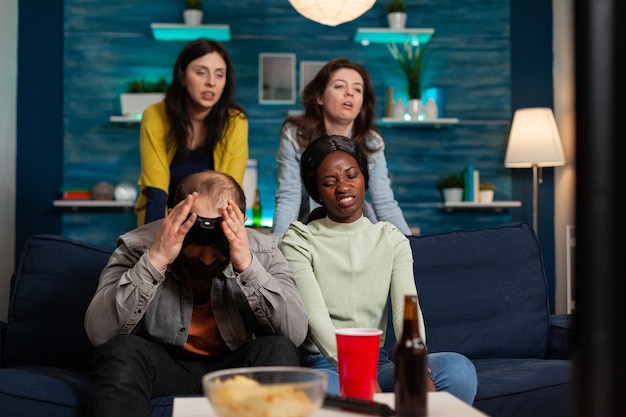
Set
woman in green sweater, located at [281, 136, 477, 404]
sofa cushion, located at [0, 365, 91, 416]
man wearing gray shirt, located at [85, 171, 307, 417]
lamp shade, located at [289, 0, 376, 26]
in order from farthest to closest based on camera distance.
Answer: lamp shade, located at [289, 0, 376, 26] → woman in green sweater, located at [281, 136, 477, 404] → sofa cushion, located at [0, 365, 91, 416] → man wearing gray shirt, located at [85, 171, 307, 417]

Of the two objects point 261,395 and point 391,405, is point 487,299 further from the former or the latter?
point 261,395

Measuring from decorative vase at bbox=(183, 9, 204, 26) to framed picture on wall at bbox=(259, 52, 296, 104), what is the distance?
0.50m

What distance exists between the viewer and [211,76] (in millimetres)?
2963

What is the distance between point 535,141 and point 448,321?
2.61m

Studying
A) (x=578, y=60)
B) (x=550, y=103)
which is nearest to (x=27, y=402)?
(x=578, y=60)

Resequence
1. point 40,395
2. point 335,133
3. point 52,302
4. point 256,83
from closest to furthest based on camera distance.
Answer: point 40,395
point 52,302
point 335,133
point 256,83

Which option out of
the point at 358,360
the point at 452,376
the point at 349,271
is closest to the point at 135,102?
the point at 349,271

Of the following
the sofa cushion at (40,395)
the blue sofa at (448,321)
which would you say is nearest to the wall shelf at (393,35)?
the blue sofa at (448,321)

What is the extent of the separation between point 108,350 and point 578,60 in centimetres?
149

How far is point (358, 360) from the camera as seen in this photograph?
3.93ft

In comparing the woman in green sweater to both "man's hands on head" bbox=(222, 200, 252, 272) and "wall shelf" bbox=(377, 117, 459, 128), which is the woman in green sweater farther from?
"wall shelf" bbox=(377, 117, 459, 128)

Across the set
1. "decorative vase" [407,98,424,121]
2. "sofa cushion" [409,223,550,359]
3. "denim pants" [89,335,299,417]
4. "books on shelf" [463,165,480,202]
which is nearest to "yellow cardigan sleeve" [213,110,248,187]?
"sofa cushion" [409,223,550,359]

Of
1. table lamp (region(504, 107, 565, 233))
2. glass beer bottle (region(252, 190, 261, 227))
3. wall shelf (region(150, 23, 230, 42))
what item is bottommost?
glass beer bottle (region(252, 190, 261, 227))

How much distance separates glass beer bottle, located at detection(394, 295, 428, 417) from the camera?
3.57 feet
